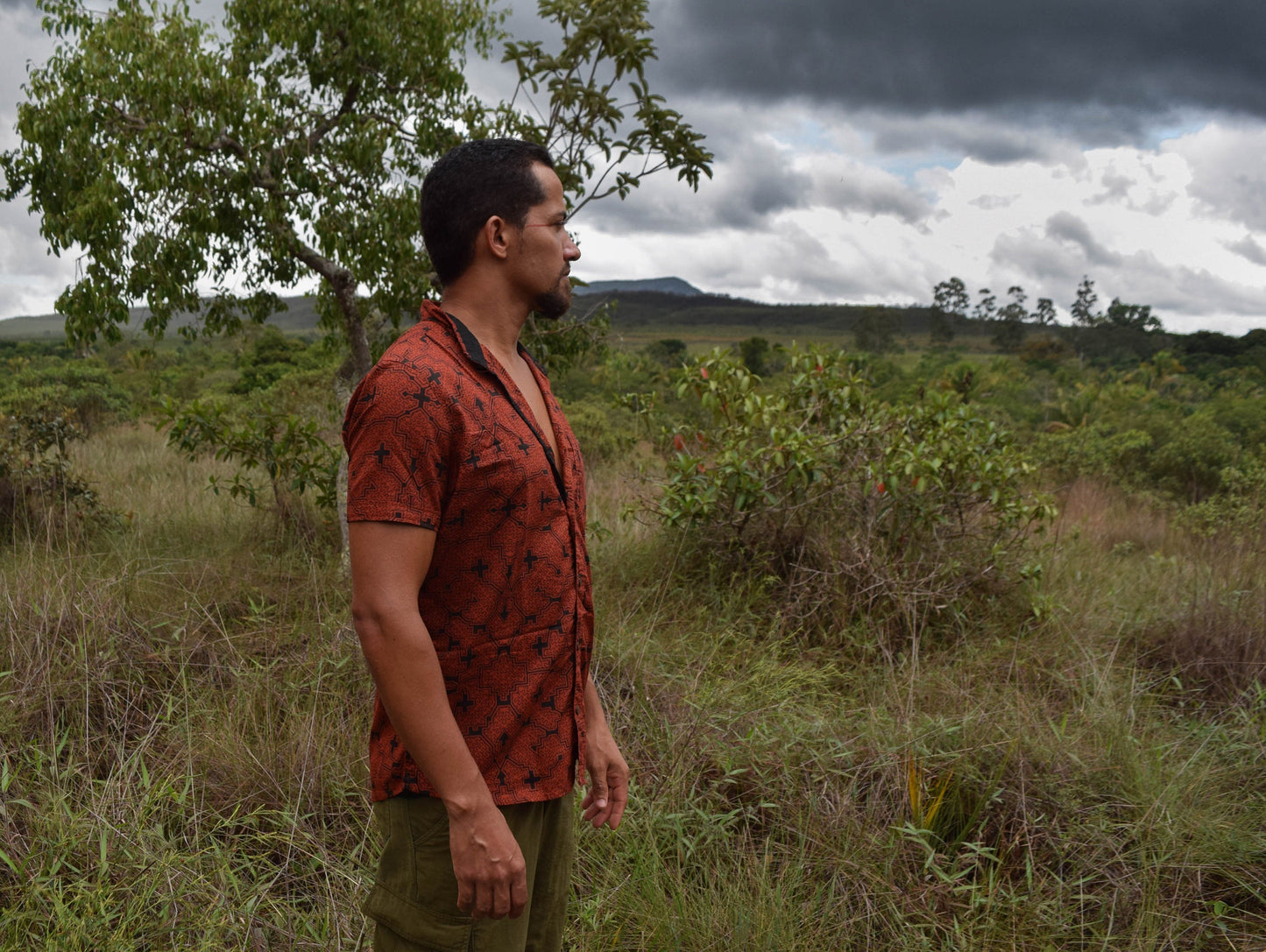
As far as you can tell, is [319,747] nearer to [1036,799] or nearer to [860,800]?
[860,800]

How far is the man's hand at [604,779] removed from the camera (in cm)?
184

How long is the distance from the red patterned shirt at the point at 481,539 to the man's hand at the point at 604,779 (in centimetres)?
21

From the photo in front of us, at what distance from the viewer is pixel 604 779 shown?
1.85m

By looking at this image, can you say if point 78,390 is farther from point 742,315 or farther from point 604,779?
point 742,315

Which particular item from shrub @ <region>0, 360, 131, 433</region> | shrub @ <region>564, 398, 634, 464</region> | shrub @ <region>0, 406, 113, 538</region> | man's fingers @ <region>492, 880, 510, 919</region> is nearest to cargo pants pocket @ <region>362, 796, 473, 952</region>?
man's fingers @ <region>492, 880, 510, 919</region>

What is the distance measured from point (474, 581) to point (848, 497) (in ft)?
12.4

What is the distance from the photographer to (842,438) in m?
5.04

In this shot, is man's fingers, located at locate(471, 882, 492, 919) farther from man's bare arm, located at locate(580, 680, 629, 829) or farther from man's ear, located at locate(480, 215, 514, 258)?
man's ear, located at locate(480, 215, 514, 258)

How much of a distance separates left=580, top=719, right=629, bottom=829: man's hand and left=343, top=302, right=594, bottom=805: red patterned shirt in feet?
0.70

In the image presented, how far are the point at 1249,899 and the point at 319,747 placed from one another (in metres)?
3.01

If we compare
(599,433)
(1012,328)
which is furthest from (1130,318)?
(599,433)

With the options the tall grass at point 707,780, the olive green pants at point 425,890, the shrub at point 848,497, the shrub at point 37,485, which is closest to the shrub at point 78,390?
the shrub at point 37,485

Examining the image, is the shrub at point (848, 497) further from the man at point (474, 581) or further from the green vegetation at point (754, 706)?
the man at point (474, 581)

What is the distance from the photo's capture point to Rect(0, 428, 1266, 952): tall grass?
253cm
